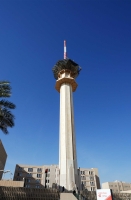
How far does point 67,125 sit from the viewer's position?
127 feet

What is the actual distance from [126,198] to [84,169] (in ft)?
222

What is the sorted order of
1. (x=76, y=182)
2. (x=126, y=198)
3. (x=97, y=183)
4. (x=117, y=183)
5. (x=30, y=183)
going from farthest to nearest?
(x=117, y=183) < (x=97, y=183) < (x=30, y=183) < (x=76, y=182) < (x=126, y=198)

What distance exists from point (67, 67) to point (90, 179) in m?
63.8

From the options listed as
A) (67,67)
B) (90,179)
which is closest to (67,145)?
(67,67)

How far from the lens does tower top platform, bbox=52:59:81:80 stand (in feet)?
168

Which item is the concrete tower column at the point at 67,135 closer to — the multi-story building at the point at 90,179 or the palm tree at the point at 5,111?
the palm tree at the point at 5,111

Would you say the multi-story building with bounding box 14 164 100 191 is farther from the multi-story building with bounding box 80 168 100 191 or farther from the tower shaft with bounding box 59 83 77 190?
the tower shaft with bounding box 59 83 77 190

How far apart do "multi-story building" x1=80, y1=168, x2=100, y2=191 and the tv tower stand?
56.2 m

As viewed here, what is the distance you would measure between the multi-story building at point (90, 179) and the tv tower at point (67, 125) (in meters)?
56.2

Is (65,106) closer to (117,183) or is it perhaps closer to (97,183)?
(97,183)

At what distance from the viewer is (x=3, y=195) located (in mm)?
21094

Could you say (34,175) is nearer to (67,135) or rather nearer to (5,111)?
(67,135)

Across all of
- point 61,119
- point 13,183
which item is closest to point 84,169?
point 13,183

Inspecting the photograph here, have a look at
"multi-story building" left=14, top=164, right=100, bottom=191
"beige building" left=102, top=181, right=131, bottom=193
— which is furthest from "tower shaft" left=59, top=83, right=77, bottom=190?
"beige building" left=102, top=181, right=131, bottom=193
